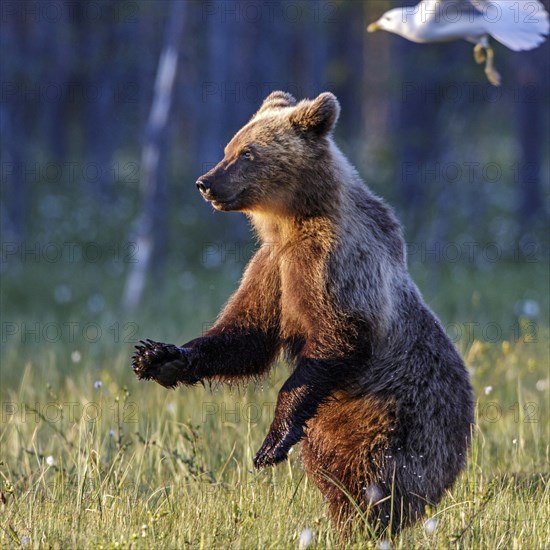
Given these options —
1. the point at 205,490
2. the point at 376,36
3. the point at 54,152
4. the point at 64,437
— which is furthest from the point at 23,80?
the point at 376,36

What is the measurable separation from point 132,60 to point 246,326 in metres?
20.7

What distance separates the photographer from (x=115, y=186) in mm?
23891

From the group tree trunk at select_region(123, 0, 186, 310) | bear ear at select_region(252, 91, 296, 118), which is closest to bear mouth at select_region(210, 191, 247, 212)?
bear ear at select_region(252, 91, 296, 118)

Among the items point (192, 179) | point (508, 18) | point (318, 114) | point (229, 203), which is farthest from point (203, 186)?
point (192, 179)

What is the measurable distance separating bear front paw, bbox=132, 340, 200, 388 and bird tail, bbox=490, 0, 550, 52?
7.41 feet

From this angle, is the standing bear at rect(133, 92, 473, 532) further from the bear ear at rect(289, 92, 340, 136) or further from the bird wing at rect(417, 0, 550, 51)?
the bird wing at rect(417, 0, 550, 51)

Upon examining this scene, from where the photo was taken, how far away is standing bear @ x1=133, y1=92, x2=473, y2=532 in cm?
441

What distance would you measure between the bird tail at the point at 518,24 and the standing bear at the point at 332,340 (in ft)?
3.55

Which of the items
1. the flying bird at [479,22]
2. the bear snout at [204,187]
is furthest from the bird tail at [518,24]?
the bear snout at [204,187]

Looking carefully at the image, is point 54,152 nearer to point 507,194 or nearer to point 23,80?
point 23,80

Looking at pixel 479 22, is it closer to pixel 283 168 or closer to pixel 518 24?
pixel 518 24

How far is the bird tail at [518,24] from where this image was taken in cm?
516

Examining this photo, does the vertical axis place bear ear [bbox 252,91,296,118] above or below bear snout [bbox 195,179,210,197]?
above

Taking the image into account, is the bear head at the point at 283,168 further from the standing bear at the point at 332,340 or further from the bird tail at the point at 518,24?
the bird tail at the point at 518,24
